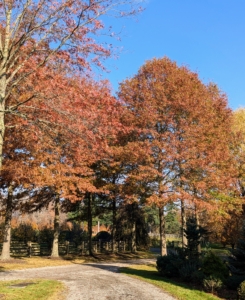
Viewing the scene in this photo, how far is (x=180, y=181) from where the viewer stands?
1972 cm

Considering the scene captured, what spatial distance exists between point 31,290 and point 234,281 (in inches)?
290

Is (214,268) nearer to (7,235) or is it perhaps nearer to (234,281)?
(234,281)

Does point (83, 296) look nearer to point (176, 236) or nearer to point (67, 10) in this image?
point (67, 10)

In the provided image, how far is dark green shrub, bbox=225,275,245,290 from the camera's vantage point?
11.3m

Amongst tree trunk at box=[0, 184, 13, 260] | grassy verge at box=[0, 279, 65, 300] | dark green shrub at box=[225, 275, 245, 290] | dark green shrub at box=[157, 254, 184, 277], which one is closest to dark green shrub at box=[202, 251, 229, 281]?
dark green shrub at box=[225, 275, 245, 290]

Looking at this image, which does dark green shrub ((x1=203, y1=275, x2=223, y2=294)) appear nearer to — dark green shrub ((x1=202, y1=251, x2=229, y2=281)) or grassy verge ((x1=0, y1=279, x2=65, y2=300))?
dark green shrub ((x1=202, y1=251, x2=229, y2=281))

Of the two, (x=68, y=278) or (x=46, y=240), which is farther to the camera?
(x=46, y=240)

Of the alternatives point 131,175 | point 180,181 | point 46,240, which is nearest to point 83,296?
point 131,175

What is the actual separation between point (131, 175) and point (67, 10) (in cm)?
1177

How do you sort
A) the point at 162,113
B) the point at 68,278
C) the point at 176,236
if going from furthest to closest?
the point at 176,236, the point at 162,113, the point at 68,278

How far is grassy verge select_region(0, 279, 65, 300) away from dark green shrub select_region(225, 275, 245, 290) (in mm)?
6233

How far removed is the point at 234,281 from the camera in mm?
11445

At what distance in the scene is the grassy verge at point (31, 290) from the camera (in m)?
9.11

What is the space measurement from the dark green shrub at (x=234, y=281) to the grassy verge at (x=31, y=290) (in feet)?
20.5
